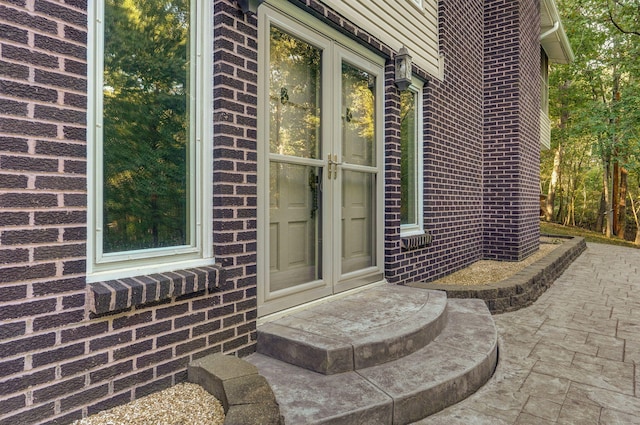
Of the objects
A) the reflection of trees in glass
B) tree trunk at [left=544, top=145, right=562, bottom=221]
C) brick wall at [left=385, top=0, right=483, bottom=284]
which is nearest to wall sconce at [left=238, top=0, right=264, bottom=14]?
the reflection of trees in glass

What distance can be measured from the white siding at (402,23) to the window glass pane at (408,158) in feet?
1.48

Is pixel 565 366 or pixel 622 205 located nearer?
pixel 565 366

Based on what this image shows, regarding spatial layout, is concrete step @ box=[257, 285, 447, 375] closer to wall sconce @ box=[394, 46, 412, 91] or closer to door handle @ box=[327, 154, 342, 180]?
door handle @ box=[327, 154, 342, 180]

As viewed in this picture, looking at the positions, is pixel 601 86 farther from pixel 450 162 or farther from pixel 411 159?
pixel 411 159

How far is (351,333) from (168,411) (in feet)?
3.67

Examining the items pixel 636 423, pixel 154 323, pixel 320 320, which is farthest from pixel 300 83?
pixel 636 423

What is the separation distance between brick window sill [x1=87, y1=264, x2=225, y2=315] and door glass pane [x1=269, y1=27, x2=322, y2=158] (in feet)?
3.50

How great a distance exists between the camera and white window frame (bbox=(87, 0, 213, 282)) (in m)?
1.78

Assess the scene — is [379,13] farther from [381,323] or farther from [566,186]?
[566,186]

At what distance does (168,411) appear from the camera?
5.81ft

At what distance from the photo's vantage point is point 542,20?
27.8ft

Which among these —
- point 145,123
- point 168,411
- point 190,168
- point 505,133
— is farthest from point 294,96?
point 505,133

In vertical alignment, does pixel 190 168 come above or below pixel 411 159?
below

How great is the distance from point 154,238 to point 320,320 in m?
1.23
